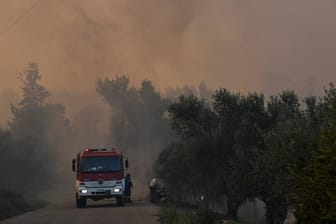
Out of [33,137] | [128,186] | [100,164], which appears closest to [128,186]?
[128,186]

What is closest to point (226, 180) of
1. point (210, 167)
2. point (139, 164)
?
point (210, 167)

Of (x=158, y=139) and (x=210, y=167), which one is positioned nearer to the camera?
(x=210, y=167)

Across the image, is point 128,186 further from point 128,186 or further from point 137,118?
point 137,118

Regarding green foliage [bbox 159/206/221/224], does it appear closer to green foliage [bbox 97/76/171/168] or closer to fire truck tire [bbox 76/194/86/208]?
fire truck tire [bbox 76/194/86/208]

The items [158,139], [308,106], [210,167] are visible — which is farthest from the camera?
[158,139]

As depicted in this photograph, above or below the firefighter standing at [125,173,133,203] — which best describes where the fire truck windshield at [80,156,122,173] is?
above

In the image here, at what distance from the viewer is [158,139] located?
113 m

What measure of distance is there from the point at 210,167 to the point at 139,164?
242ft

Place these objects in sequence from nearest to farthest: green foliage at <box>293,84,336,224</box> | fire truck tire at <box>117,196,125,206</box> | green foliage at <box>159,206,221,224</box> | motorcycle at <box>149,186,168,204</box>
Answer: green foliage at <box>293,84,336,224</box> < green foliage at <box>159,206,221,224</box> < fire truck tire at <box>117,196,125,206</box> < motorcycle at <box>149,186,168,204</box>

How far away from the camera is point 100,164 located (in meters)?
36.8

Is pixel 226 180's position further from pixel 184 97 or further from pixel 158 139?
pixel 158 139

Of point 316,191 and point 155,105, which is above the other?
point 155,105

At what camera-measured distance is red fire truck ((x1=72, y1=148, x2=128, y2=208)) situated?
120 ft

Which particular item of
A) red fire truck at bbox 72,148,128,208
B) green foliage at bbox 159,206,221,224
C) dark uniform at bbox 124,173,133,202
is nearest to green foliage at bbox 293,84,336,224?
green foliage at bbox 159,206,221,224
